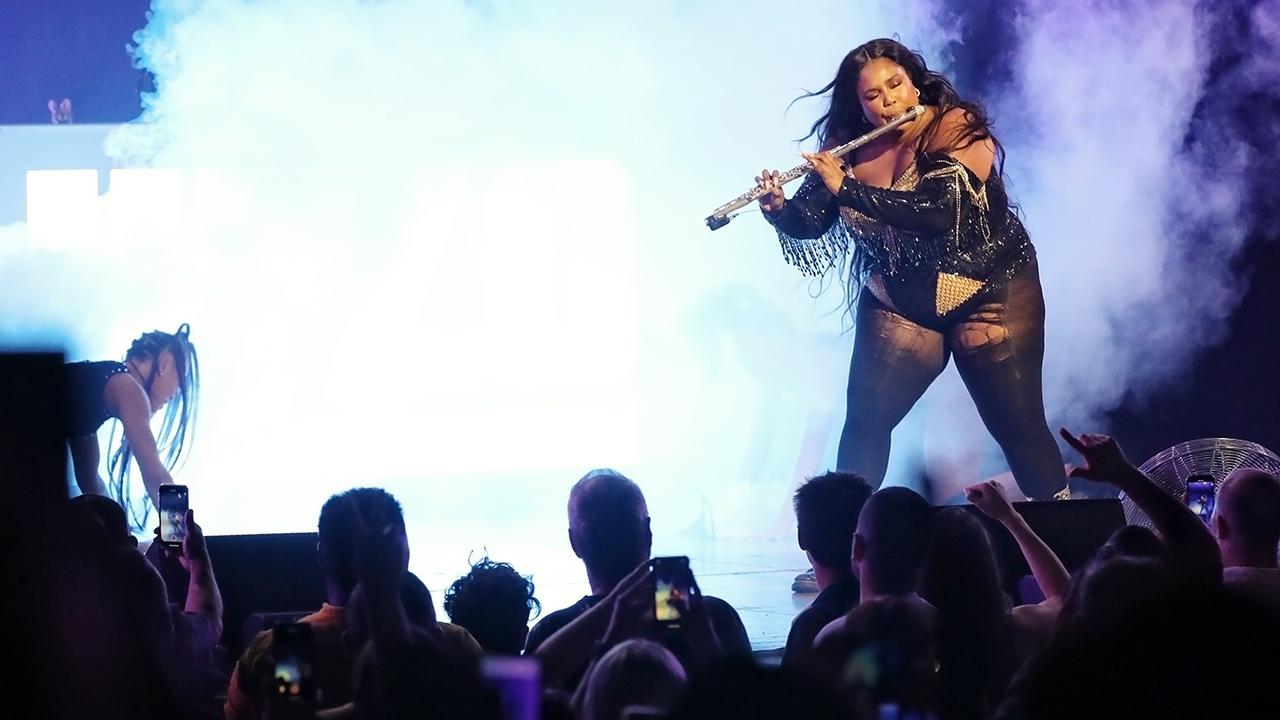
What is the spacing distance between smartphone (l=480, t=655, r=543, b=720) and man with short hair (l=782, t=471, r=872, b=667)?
100cm

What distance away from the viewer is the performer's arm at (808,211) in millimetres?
5797

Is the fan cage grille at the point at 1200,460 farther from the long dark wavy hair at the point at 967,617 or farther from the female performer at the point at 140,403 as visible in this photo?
the female performer at the point at 140,403

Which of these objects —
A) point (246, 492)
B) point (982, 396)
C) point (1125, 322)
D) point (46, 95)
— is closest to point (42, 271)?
point (46, 95)

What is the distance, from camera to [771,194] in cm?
577

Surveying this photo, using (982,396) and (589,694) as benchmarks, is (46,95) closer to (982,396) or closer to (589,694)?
(982,396)

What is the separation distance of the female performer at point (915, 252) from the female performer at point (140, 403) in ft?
8.45

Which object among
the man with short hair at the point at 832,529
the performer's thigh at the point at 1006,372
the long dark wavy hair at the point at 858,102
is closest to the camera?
the man with short hair at the point at 832,529

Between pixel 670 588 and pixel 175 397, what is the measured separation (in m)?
3.97

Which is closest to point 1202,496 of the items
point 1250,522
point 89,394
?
point 1250,522

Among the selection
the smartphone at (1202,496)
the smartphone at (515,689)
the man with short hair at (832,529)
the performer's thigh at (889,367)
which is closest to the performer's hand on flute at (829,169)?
the performer's thigh at (889,367)

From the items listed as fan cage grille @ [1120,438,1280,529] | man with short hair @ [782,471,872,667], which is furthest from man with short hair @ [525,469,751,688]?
fan cage grille @ [1120,438,1280,529]

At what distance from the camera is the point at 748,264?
6.00m

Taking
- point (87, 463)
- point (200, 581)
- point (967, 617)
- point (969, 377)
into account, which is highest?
point (969, 377)

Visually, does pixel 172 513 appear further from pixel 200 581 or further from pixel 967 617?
pixel 967 617
